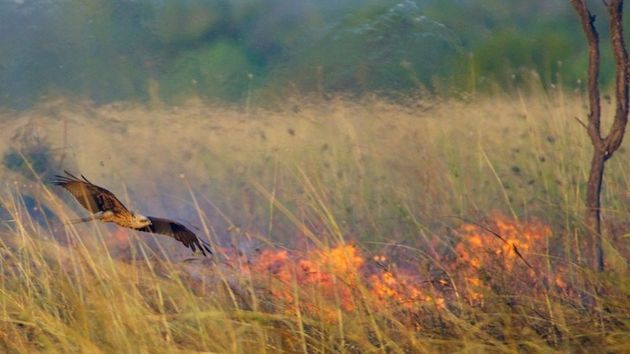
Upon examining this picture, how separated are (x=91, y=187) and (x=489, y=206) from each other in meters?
2.70

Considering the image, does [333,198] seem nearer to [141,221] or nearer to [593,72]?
[593,72]

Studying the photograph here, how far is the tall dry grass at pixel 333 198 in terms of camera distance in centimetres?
251

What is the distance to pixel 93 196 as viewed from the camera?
9.34 ft

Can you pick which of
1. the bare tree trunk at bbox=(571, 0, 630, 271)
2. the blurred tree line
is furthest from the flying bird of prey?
the blurred tree line

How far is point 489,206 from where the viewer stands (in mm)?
5141

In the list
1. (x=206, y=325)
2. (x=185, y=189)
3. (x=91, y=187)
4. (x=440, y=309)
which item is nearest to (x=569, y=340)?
(x=440, y=309)

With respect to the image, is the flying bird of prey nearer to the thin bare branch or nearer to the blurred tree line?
the thin bare branch

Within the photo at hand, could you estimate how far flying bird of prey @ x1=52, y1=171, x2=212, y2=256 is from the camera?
276cm

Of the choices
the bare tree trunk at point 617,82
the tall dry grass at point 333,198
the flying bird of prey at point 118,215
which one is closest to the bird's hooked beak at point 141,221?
the flying bird of prey at point 118,215

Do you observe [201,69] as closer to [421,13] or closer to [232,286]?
[421,13]

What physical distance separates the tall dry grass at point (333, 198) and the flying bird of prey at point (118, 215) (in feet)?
0.29

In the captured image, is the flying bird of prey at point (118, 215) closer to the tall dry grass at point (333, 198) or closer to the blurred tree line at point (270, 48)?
the tall dry grass at point (333, 198)

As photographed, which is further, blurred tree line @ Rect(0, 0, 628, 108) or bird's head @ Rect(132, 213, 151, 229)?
blurred tree line @ Rect(0, 0, 628, 108)

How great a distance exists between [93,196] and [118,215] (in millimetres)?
79
